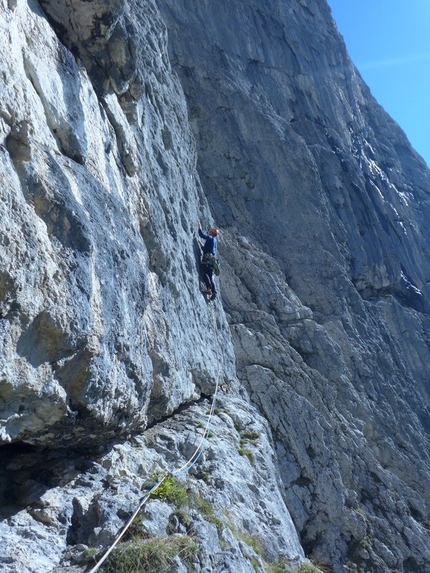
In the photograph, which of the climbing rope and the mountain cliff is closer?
the climbing rope

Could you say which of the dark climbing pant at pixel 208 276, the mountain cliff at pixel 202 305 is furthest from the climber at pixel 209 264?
the mountain cliff at pixel 202 305

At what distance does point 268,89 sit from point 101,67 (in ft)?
59.5

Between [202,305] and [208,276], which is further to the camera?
[208,276]

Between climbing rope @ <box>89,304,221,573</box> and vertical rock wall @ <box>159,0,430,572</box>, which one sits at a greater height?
vertical rock wall @ <box>159,0,430,572</box>

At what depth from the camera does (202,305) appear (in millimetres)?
14477

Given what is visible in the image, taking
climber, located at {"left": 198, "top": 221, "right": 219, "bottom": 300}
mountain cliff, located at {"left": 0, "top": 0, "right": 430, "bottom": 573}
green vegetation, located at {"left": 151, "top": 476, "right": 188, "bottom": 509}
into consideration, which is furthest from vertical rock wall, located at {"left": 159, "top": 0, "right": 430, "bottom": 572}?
green vegetation, located at {"left": 151, "top": 476, "right": 188, "bottom": 509}

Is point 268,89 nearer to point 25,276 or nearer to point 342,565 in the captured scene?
point 342,565

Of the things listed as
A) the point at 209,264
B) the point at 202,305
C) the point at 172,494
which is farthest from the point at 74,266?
the point at 209,264

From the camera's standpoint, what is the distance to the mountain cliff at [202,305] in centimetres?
731

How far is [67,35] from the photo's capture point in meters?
9.94

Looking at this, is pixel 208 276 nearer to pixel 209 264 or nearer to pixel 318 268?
pixel 209 264

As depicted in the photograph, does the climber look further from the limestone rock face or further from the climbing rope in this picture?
the limestone rock face

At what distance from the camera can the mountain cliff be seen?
7312 mm

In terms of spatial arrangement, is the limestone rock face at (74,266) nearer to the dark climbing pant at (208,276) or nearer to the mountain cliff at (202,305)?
the mountain cliff at (202,305)
